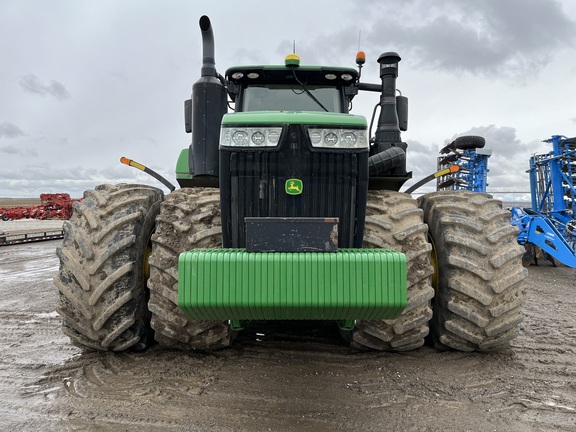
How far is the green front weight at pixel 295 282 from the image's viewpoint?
2.42 m

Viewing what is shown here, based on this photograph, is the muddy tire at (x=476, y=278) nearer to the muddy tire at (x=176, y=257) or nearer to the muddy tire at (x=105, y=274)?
the muddy tire at (x=176, y=257)

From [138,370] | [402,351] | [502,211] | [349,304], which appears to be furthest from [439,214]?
[138,370]

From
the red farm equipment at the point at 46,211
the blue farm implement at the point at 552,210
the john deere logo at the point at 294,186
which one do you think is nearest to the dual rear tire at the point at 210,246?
the john deere logo at the point at 294,186

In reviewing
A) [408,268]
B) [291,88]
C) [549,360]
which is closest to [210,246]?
[408,268]

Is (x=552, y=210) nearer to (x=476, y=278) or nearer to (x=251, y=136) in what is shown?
(x=476, y=278)

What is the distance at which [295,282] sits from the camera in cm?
242

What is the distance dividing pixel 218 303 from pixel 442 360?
2.24 m

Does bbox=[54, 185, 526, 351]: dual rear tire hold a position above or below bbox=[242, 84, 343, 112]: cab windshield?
below

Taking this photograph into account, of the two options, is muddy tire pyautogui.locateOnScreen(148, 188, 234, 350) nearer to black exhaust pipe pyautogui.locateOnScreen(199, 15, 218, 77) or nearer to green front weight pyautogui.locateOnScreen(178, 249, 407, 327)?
green front weight pyautogui.locateOnScreen(178, 249, 407, 327)

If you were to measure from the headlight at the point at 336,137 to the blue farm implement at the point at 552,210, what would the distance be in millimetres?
7831

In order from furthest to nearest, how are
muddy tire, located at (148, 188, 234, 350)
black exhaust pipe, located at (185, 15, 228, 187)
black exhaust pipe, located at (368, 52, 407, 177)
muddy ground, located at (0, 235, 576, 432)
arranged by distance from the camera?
black exhaust pipe, located at (368, 52, 407, 177) → black exhaust pipe, located at (185, 15, 228, 187) → muddy tire, located at (148, 188, 234, 350) → muddy ground, located at (0, 235, 576, 432)

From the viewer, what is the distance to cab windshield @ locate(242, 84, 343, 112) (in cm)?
395

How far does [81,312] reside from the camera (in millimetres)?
3334

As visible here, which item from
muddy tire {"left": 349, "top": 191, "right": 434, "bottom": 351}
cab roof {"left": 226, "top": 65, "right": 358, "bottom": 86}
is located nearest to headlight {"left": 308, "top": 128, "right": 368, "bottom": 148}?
muddy tire {"left": 349, "top": 191, "right": 434, "bottom": 351}
